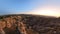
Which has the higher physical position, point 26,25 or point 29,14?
point 29,14

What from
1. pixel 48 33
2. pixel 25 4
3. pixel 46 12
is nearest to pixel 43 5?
pixel 46 12

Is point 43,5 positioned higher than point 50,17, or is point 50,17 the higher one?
point 43,5

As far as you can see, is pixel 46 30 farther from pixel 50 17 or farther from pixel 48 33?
pixel 50 17

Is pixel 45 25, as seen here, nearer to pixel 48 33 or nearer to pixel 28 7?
pixel 48 33

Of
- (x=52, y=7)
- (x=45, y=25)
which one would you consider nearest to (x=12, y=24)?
(x=45, y=25)

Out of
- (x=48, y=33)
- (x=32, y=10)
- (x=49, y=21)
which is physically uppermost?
(x=32, y=10)
